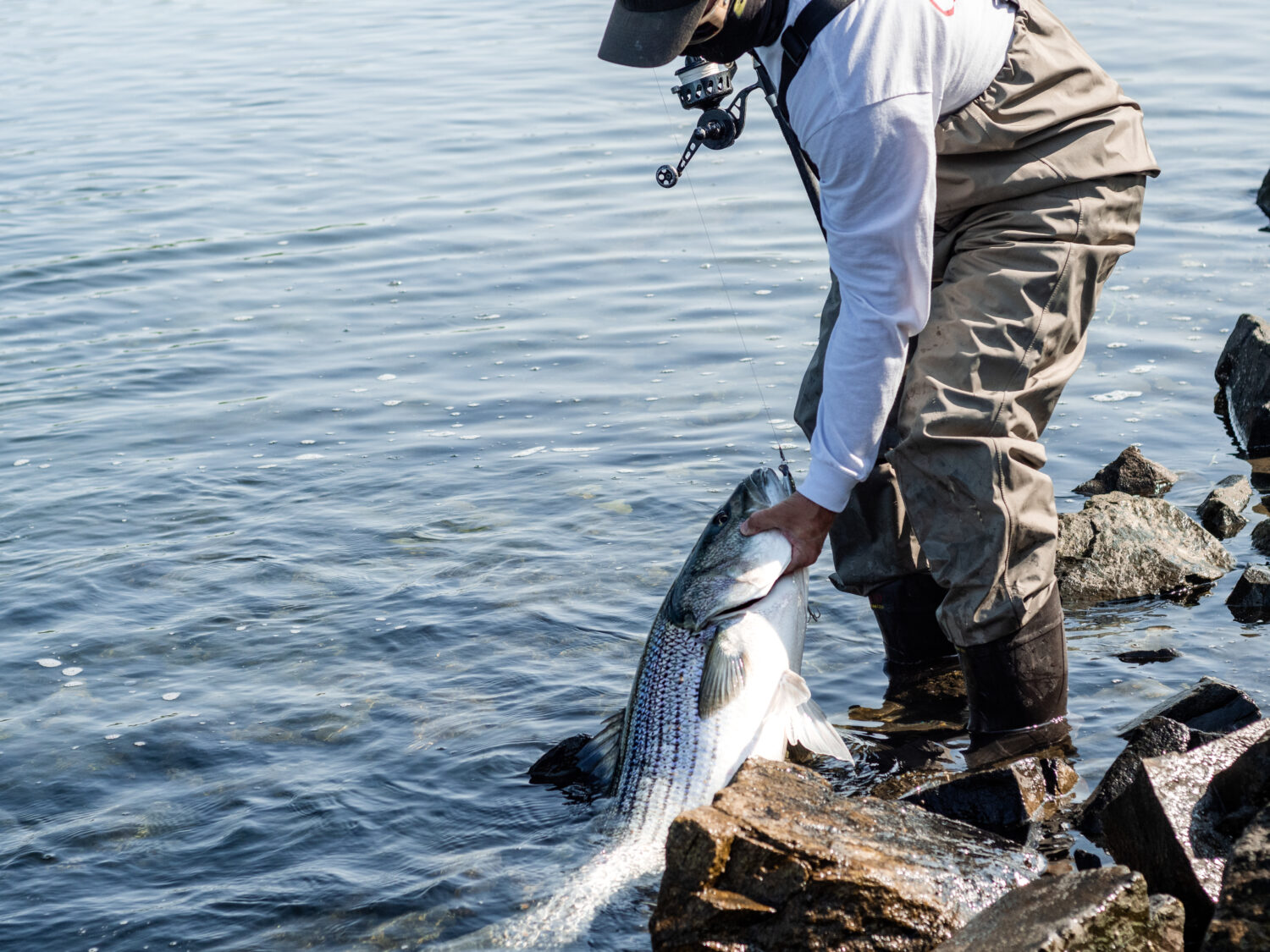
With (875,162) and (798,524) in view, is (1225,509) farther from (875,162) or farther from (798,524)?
(875,162)

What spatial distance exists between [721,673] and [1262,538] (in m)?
3.25

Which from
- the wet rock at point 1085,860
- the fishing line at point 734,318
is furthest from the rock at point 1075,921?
the fishing line at point 734,318

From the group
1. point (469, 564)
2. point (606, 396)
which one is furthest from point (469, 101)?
point (469, 564)

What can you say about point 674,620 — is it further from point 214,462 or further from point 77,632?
point 214,462

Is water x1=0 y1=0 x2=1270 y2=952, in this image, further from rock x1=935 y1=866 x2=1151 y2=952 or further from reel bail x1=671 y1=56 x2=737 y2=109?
reel bail x1=671 y1=56 x2=737 y2=109

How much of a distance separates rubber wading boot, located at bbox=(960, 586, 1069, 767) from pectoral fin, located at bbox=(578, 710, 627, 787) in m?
1.12

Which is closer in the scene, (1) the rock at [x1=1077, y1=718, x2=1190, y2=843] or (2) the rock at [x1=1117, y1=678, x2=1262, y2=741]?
(1) the rock at [x1=1077, y1=718, x2=1190, y2=843]

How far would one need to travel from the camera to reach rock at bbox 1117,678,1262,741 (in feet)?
14.4

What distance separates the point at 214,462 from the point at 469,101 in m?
10.9

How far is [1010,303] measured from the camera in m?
4.20

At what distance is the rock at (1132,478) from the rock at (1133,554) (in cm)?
79

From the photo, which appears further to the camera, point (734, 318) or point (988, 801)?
point (734, 318)

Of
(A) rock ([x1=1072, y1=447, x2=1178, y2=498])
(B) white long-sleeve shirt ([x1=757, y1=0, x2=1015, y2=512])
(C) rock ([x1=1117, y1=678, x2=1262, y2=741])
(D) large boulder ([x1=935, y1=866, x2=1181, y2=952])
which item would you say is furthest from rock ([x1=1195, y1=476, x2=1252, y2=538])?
(D) large boulder ([x1=935, y1=866, x2=1181, y2=952])

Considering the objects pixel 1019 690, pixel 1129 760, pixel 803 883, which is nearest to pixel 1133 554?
pixel 1019 690
